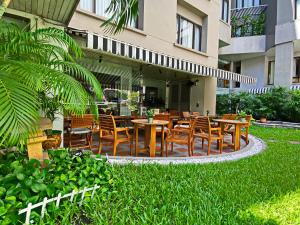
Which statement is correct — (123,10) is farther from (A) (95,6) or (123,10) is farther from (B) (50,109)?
(A) (95,6)

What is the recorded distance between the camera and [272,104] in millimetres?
22719

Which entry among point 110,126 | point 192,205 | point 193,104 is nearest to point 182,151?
point 110,126

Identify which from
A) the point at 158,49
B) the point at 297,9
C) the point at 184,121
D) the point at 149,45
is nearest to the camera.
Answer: the point at 184,121

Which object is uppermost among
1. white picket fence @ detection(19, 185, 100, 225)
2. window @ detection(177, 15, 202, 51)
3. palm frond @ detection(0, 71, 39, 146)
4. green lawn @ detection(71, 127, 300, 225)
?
window @ detection(177, 15, 202, 51)

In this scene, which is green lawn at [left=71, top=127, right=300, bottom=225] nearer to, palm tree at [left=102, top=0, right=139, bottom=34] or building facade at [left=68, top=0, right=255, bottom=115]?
palm tree at [left=102, top=0, right=139, bottom=34]

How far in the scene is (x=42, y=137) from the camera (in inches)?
155

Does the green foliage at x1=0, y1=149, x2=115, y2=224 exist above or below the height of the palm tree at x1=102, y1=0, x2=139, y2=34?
below

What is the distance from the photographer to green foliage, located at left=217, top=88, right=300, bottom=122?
21394 mm

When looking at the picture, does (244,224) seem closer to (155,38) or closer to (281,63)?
(155,38)

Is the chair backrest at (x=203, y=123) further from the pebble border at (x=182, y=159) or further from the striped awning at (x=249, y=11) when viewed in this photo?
the striped awning at (x=249, y=11)

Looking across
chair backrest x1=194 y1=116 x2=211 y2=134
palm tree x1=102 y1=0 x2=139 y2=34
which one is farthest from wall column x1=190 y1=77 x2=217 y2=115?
palm tree x1=102 y1=0 x2=139 y2=34

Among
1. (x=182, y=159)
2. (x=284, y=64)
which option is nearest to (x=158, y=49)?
(x=182, y=159)

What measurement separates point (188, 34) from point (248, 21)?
20.4m

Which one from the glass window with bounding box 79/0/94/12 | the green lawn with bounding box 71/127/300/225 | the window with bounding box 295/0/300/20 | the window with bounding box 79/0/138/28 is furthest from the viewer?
the window with bounding box 295/0/300/20
